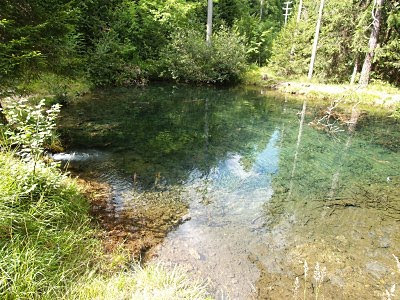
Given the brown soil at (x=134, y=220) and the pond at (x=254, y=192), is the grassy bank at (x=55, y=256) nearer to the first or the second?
the brown soil at (x=134, y=220)

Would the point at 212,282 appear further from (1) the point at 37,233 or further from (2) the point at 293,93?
(2) the point at 293,93

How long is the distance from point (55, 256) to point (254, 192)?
4.50 metres

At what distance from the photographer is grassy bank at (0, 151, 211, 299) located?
2975mm

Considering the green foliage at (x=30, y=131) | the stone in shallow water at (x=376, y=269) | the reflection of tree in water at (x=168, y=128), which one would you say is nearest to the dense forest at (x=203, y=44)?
the reflection of tree in water at (x=168, y=128)

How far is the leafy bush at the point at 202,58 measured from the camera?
67.3 feet

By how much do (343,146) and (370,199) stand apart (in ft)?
12.8

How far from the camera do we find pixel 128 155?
844cm

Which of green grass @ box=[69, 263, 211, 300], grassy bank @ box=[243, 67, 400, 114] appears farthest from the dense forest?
green grass @ box=[69, 263, 211, 300]

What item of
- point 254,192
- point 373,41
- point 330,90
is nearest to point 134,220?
point 254,192

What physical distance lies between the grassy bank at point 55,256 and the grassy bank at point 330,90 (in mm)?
12992

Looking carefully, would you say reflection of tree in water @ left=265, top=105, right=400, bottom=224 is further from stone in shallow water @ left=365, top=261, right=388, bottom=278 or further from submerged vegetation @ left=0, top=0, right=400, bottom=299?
stone in shallow water @ left=365, top=261, right=388, bottom=278

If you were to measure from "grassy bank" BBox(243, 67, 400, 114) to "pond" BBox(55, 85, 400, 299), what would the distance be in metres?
3.20

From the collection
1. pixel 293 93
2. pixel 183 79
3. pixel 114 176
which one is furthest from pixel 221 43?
pixel 114 176

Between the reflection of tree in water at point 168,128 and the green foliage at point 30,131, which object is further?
the reflection of tree in water at point 168,128
